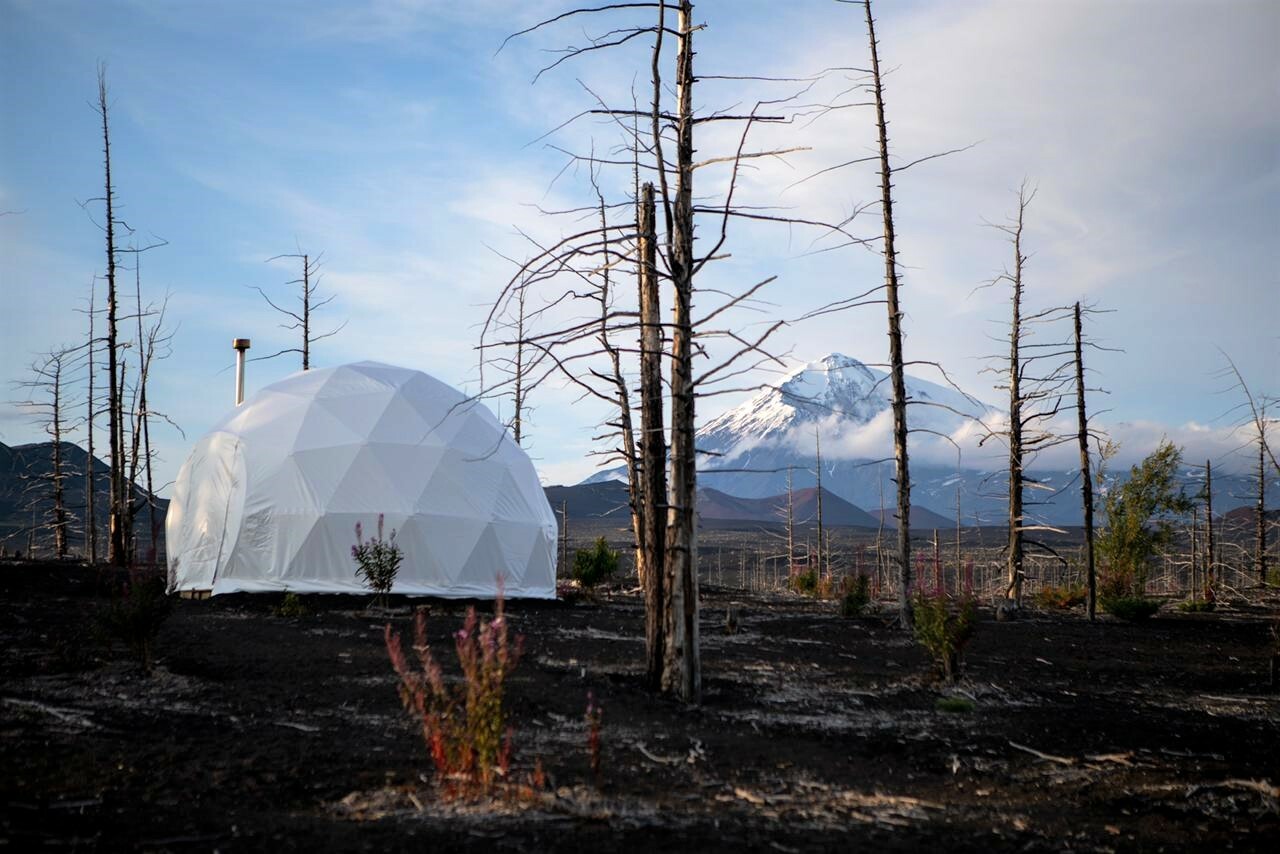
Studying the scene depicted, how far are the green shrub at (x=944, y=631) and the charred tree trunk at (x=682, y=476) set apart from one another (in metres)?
2.88

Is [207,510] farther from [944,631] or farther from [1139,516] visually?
[1139,516]

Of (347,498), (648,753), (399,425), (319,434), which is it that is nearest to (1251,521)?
(399,425)

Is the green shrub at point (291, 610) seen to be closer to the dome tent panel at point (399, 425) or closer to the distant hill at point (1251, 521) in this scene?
the dome tent panel at point (399, 425)

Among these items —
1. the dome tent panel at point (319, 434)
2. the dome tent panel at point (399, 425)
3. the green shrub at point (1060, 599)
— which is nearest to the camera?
the dome tent panel at point (319, 434)

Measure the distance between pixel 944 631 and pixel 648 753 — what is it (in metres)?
4.77

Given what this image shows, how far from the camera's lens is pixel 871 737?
738cm

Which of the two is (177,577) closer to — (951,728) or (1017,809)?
(951,728)

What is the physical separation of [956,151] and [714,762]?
13.5 metres

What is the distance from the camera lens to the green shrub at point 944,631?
9781mm

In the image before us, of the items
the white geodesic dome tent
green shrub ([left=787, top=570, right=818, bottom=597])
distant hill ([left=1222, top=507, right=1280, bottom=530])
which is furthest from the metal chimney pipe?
distant hill ([left=1222, top=507, right=1280, bottom=530])

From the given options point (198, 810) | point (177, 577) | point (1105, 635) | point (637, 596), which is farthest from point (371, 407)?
point (198, 810)

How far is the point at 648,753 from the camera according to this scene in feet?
20.5

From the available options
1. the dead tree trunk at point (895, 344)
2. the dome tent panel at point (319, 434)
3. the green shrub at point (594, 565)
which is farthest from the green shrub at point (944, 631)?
the dome tent panel at point (319, 434)

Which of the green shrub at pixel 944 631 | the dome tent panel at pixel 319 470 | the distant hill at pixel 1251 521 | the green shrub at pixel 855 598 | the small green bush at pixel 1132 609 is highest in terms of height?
the dome tent panel at pixel 319 470
